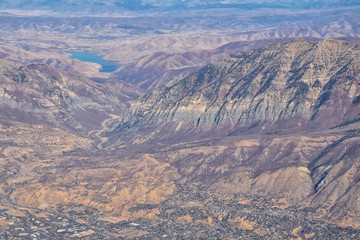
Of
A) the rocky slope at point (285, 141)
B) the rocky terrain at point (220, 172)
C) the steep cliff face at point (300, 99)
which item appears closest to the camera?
the rocky terrain at point (220, 172)

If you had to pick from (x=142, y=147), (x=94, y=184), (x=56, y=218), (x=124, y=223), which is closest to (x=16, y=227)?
(x=56, y=218)

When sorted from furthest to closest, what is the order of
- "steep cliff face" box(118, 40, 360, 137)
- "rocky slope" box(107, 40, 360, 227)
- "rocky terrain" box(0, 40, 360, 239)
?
"steep cliff face" box(118, 40, 360, 137), "rocky slope" box(107, 40, 360, 227), "rocky terrain" box(0, 40, 360, 239)

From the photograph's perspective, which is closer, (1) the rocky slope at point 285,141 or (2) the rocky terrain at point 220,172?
(2) the rocky terrain at point 220,172

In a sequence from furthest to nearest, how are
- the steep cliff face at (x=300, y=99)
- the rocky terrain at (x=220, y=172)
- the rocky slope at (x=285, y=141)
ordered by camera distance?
the steep cliff face at (x=300, y=99), the rocky slope at (x=285, y=141), the rocky terrain at (x=220, y=172)

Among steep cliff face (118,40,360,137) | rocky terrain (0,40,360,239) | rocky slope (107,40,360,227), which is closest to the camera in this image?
rocky terrain (0,40,360,239)

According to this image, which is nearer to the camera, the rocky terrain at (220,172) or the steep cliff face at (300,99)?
the rocky terrain at (220,172)

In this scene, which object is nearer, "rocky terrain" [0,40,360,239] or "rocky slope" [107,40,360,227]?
"rocky terrain" [0,40,360,239]

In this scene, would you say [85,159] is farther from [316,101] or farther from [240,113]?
[316,101]

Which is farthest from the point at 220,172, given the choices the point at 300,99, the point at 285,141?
the point at 300,99

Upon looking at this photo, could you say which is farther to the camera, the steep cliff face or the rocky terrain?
the steep cliff face

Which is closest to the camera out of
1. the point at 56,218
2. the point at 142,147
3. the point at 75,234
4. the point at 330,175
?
the point at 75,234

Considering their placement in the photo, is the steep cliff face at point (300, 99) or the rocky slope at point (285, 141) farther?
the steep cliff face at point (300, 99)
